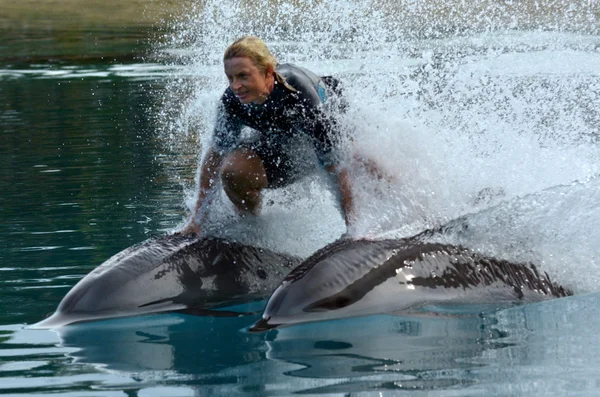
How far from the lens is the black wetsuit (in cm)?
776

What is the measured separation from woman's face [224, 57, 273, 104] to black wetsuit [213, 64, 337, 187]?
0.08 metres

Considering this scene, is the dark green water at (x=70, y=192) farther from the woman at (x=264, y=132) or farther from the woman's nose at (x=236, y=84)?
the woman's nose at (x=236, y=84)

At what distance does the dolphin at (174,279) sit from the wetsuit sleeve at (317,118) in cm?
96

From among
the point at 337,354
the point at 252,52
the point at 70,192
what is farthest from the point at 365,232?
the point at 70,192

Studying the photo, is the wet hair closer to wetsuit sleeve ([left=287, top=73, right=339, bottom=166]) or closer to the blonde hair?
the blonde hair

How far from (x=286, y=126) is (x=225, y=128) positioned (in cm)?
53

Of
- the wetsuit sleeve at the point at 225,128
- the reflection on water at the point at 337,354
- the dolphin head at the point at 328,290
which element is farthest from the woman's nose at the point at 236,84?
the reflection on water at the point at 337,354

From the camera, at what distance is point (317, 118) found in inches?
306

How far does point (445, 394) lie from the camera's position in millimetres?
5383

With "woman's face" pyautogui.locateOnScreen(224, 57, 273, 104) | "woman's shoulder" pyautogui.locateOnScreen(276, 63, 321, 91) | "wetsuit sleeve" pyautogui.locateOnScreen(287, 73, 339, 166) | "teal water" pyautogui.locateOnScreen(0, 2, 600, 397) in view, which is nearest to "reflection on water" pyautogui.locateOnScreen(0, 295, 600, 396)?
"teal water" pyautogui.locateOnScreen(0, 2, 600, 397)

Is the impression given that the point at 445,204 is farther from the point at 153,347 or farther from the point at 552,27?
the point at 552,27

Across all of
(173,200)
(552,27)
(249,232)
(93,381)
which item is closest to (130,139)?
(173,200)

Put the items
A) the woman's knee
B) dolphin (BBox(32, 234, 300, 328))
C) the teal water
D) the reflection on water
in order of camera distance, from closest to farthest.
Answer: the reflection on water → the teal water → dolphin (BBox(32, 234, 300, 328)) → the woman's knee

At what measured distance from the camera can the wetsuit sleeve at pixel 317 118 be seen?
7.76m
